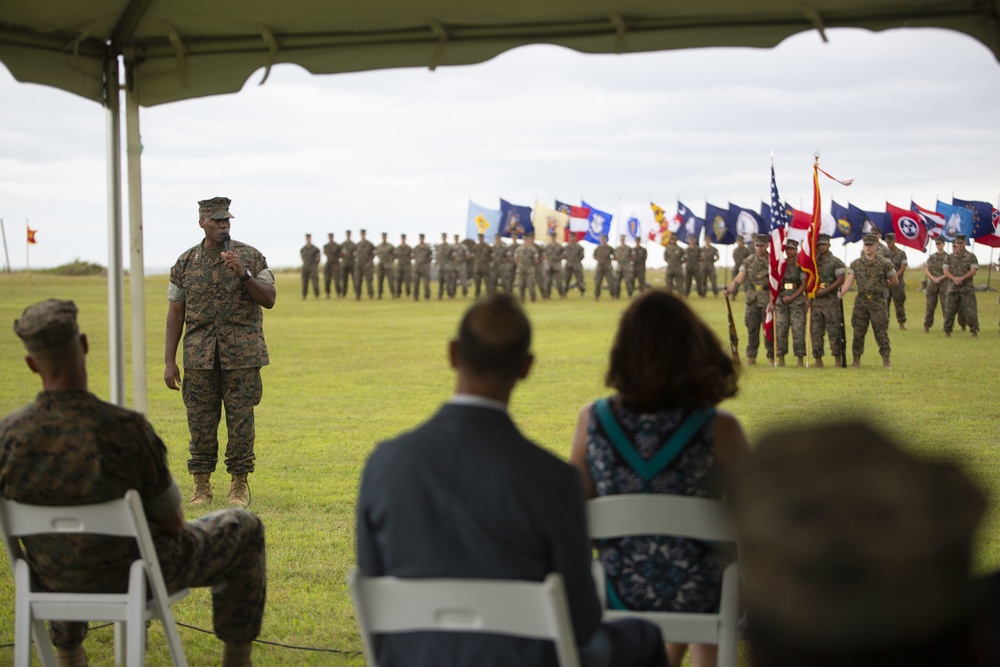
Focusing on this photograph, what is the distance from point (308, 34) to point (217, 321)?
2.64 meters

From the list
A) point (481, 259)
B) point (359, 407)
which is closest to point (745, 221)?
point (481, 259)

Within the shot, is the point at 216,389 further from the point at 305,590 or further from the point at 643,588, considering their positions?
the point at 643,588

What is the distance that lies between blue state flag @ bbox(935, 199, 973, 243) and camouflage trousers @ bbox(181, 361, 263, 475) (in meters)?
19.6

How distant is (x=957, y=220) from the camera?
22781mm

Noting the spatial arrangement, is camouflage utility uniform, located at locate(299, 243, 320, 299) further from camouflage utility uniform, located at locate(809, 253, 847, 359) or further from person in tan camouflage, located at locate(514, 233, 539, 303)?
camouflage utility uniform, located at locate(809, 253, 847, 359)

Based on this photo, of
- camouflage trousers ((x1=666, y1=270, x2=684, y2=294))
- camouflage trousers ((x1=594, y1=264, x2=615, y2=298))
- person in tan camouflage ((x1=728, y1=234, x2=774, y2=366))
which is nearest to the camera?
person in tan camouflage ((x1=728, y1=234, x2=774, y2=366))

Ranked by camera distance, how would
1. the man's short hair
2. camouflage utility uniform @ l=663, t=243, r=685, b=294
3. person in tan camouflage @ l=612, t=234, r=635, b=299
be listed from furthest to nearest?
person in tan camouflage @ l=612, t=234, r=635, b=299, camouflage utility uniform @ l=663, t=243, r=685, b=294, the man's short hair

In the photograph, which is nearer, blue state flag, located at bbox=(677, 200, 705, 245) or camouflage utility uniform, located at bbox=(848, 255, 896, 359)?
camouflage utility uniform, located at bbox=(848, 255, 896, 359)

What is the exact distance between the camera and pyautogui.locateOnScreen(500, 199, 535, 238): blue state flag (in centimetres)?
3416

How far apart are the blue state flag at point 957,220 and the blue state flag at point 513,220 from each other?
14316mm

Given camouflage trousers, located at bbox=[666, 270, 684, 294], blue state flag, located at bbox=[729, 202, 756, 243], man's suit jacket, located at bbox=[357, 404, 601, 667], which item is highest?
blue state flag, located at bbox=[729, 202, 756, 243]

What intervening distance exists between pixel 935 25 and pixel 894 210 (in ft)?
71.1

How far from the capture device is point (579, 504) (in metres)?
2.10

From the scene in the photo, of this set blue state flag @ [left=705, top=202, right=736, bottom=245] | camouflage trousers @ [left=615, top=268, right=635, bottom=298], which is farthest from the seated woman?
camouflage trousers @ [left=615, top=268, right=635, bottom=298]
